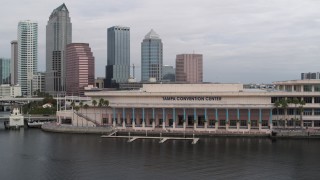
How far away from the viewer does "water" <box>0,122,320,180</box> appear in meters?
42.6

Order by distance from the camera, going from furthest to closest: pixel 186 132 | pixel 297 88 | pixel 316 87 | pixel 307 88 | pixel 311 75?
pixel 311 75 < pixel 297 88 < pixel 307 88 < pixel 316 87 < pixel 186 132

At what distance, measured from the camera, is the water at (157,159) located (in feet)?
140

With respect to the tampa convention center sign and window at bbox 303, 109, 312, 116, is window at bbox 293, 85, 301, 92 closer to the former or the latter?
window at bbox 303, 109, 312, 116

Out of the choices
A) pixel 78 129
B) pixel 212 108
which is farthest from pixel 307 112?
pixel 78 129

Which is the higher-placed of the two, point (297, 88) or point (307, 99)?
point (297, 88)

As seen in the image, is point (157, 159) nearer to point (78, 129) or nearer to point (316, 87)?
point (78, 129)

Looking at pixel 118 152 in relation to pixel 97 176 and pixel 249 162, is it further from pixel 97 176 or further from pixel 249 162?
pixel 249 162

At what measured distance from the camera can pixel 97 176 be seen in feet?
136

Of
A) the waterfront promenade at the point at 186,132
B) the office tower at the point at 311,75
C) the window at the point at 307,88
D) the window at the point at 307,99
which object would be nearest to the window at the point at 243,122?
the waterfront promenade at the point at 186,132

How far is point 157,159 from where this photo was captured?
4994 centimetres

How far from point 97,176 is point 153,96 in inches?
1425

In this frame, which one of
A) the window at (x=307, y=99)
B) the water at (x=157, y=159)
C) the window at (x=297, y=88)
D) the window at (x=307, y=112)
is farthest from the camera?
the window at (x=297, y=88)

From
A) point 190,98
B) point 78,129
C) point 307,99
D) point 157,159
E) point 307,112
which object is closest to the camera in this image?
point 157,159

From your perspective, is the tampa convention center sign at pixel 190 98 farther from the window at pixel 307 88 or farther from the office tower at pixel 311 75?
the office tower at pixel 311 75
